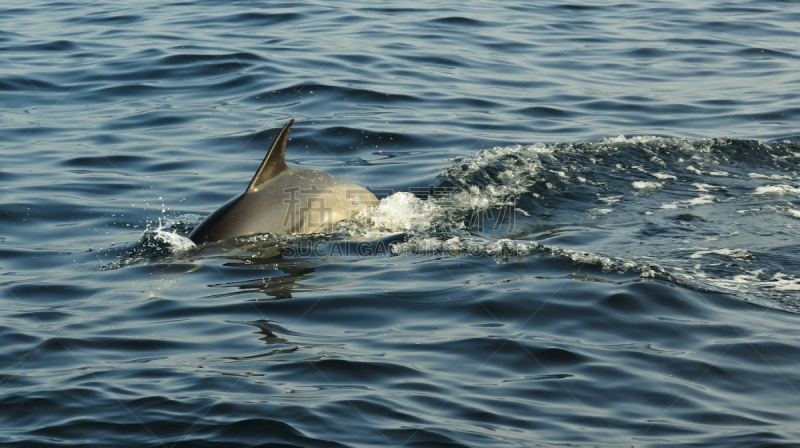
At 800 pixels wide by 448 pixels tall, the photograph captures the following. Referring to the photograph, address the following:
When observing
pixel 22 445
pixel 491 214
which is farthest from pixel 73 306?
pixel 491 214

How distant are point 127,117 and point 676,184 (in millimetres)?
8100

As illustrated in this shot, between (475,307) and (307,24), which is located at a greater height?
(307,24)

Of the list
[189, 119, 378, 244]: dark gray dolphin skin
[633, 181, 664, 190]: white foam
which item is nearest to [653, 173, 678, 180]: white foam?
[633, 181, 664, 190]: white foam

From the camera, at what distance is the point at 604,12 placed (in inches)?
864

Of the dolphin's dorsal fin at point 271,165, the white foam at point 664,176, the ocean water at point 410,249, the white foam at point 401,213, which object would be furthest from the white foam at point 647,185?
the dolphin's dorsal fin at point 271,165

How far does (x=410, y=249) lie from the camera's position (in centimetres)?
865

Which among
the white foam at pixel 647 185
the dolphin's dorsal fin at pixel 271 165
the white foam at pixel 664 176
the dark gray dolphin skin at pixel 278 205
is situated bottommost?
the white foam at pixel 647 185

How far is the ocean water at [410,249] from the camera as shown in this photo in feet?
17.9

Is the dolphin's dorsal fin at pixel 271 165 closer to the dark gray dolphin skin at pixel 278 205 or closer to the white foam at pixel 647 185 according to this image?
the dark gray dolphin skin at pixel 278 205

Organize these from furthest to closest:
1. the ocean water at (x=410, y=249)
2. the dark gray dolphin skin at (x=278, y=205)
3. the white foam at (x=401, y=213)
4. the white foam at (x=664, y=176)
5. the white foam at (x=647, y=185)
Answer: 1. the white foam at (x=664, y=176)
2. the white foam at (x=647, y=185)
3. the white foam at (x=401, y=213)
4. the dark gray dolphin skin at (x=278, y=205)
5. the ocean water at (x=410, y=249)

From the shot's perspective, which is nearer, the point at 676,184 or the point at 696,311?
the point at 696,311

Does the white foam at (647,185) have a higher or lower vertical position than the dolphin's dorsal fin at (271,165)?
lower

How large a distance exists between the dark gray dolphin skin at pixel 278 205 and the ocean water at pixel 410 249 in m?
0.17

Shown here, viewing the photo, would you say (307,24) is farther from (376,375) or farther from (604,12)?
(376,375)
